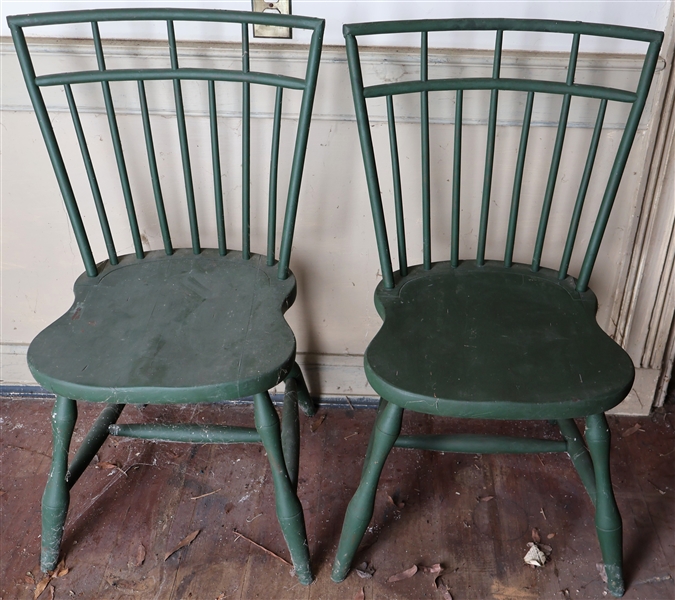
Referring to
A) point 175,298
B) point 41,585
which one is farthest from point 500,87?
point 41,585

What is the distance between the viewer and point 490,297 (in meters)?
1.38

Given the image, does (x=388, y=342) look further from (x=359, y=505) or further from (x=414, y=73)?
(x=414, y=73)

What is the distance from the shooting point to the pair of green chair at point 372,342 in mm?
1181

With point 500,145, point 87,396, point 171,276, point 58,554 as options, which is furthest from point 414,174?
point 58,554

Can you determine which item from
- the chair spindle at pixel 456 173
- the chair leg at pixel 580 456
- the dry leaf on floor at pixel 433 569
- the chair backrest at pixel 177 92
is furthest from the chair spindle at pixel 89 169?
the chair leg at pixel 580 456

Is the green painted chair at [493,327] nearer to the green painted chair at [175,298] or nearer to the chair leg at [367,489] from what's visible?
the chair leg at [367,489]

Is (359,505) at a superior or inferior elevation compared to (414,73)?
inferior

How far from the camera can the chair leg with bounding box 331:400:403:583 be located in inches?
49.9

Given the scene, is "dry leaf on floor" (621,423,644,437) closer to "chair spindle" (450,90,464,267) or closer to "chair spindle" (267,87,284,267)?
"chair spindle" (450,90,464,267)

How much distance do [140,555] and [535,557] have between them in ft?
2.87

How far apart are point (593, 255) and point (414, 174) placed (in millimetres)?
446

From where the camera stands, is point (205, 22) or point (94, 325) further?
point (205, 22)

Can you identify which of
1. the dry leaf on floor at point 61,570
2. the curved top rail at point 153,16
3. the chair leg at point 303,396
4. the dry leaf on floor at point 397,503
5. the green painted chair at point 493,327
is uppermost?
the curved top rail at point 153,16

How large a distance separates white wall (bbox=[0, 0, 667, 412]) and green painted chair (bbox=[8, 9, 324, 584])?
0.21 ft
